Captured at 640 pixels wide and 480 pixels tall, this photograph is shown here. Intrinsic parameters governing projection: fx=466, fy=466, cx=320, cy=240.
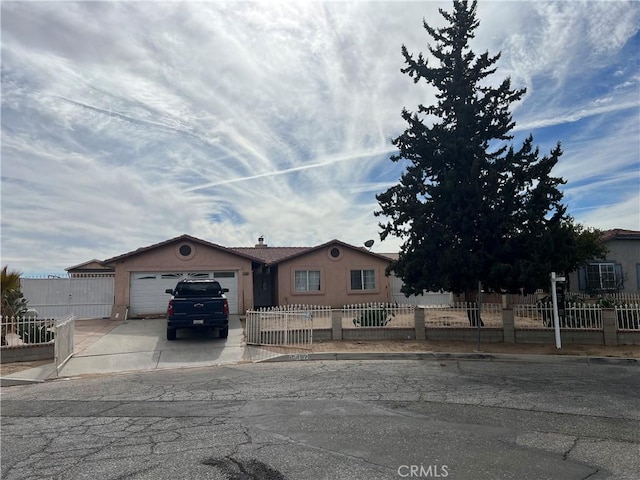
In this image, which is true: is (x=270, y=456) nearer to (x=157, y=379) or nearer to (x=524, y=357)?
(x=157, y=379)

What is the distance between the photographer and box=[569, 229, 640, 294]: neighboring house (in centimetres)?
2323

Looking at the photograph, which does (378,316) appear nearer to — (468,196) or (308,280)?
(468,196)

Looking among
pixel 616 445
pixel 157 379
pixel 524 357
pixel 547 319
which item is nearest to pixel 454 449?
pixel 616 445

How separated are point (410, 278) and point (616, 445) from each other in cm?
1025

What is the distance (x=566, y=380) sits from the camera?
30.7ft

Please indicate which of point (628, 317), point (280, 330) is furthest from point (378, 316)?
point (628, 317)

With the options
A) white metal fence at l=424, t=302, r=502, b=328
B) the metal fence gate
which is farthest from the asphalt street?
white metal fence at l=424, t=302, r=502, b=328

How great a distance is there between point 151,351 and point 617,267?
2231 cm

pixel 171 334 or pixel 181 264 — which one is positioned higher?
pixel 181 264

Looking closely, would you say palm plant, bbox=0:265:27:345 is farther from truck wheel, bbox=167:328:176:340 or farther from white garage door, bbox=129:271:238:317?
white garage door, bbox=129:271:238:317

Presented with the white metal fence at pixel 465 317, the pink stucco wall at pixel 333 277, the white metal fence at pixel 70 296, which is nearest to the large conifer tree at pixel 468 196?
the white metal fence at pixel 465 317

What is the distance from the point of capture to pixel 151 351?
13.5 m

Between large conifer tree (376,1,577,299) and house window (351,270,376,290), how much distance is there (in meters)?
9.47

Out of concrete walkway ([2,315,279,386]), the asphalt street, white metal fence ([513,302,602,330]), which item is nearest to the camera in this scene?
the asphalt street
